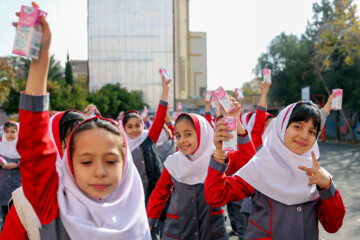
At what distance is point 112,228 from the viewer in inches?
61.7

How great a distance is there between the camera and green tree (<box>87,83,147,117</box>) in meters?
29.0

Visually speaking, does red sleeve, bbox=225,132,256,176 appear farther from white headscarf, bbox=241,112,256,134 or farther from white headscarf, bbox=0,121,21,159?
white headscarf, bbox=0,121,21,159

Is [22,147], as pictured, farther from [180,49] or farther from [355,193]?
[180,49]

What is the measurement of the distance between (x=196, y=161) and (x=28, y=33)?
6.49 ft

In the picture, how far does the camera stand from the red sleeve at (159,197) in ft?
10.2

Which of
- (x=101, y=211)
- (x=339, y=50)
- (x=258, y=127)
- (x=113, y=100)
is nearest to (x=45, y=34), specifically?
(x=101, y=211)

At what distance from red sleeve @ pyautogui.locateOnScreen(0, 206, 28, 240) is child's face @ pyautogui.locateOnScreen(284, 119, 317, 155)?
5.36 ft

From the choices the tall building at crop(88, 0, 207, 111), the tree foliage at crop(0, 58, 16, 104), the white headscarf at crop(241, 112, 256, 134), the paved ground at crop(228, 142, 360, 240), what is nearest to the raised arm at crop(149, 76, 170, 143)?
the white headscarf at crop(241, 112, 256, 134)

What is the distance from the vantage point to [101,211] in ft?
5.09

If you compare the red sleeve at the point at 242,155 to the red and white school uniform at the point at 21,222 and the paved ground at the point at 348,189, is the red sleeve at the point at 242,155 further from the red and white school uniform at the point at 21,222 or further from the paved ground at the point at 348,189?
the paved ground at the point at 348,189

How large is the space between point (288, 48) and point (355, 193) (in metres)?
19.9

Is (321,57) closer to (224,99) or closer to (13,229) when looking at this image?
(224,99)

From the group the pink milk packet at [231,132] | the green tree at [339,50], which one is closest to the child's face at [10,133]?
the pink milk packet at [231,132]

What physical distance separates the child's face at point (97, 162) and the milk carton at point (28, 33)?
48 centimetres
